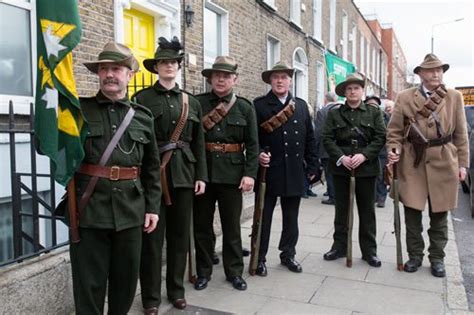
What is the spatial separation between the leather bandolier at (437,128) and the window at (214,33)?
5.05m

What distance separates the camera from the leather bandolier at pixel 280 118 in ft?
15.5

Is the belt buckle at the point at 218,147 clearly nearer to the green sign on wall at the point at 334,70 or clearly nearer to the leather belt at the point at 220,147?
the leather belt at the point at 220,147

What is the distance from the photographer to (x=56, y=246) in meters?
3.82

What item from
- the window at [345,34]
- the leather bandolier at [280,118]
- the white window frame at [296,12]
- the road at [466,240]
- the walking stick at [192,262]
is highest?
the window at [345,34]

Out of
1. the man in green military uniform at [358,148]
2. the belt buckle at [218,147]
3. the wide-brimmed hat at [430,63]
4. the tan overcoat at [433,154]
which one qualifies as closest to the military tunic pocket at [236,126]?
the belt buckle at [218,147]

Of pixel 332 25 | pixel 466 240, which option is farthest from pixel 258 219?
pixel 332 25

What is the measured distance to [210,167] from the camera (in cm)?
432

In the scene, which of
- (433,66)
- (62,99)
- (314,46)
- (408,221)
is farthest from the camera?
(314,46)

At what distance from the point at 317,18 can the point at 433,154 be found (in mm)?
12450

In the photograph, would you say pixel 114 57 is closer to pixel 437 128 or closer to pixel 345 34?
pixel 437 128

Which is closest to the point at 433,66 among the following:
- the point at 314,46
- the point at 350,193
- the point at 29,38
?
the point at 350,193

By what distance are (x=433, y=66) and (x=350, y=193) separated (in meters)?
1.52

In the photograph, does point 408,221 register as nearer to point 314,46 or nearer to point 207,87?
point 207,87

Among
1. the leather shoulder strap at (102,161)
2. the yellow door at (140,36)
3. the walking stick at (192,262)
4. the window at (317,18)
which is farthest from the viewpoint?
the window at (317,18)
